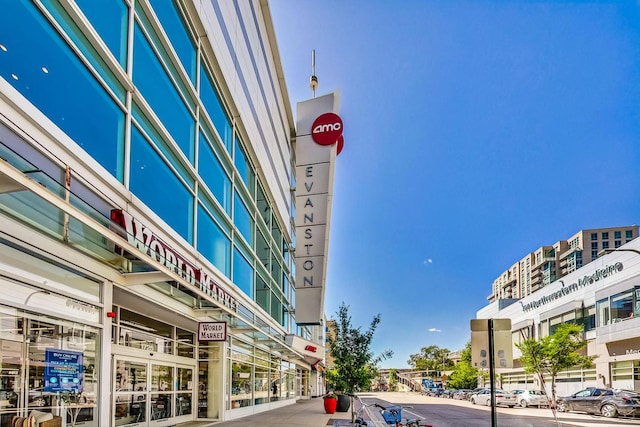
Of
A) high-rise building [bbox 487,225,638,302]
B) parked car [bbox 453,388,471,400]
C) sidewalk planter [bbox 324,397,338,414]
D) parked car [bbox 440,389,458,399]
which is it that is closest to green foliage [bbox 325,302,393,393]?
sidewalk planter [bbox 324,397,338,414]

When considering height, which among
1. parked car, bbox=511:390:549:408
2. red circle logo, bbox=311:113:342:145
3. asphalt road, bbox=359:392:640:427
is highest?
red circle logo, bbox=311:113:342:145

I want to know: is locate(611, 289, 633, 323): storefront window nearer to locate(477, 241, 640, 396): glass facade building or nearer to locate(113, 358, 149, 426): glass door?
locate(477, 241, 640, 396): glass facade building

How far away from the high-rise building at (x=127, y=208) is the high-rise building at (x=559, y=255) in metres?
137

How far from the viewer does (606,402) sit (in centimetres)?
2566

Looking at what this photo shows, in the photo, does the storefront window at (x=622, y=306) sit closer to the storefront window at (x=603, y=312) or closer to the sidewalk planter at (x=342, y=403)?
the storefront window at (x=603, y=312)

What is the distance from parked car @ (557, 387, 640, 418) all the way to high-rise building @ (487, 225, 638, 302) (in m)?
118

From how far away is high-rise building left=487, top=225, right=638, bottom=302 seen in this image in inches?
5664

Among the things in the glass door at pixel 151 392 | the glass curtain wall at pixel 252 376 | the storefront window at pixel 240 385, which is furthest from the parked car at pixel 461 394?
the glass door at pixel 151 392

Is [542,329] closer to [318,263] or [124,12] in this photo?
[318,263]

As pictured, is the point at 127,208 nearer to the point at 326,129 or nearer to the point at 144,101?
the point at 144,101

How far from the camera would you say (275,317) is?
93.0 feet

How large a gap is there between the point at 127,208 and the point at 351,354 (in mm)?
16236

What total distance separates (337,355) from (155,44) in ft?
54.2

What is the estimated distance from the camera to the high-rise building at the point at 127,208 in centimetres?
683
